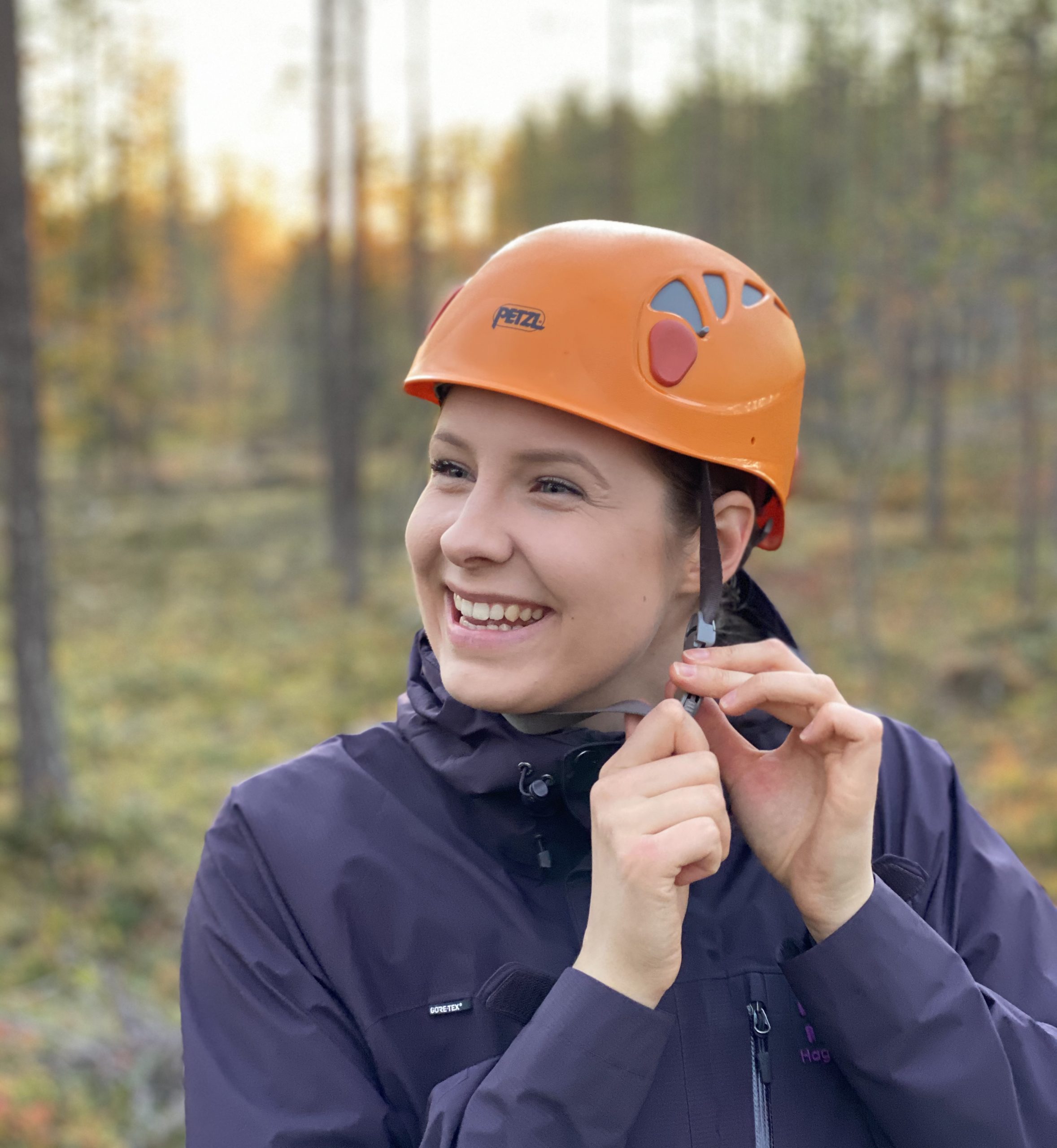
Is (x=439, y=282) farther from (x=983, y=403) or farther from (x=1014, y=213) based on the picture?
(x=1014, y=213)

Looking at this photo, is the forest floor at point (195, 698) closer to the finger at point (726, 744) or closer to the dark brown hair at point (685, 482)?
the finger at point (726, 744)

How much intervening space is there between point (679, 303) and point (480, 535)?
1.77ft

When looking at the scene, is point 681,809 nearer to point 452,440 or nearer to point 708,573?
point 708,573

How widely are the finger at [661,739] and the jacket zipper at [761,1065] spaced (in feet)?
1.30

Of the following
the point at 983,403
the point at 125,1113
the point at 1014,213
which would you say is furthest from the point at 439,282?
the point at 125,1113

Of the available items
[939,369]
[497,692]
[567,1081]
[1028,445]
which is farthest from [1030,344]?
[567,1081]

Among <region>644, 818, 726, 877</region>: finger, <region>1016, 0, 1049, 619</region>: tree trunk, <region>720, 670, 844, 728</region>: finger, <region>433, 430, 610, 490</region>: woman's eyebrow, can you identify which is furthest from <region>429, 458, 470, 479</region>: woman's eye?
<region>1016, 0, 1049, 619</region>: tree trunk

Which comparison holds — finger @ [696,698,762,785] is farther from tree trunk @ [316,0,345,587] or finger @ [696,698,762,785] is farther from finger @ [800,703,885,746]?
tree trunk @ [316,0,345,587]

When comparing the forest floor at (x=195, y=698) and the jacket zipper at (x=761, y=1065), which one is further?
the forest floor at (x=195, y=698)

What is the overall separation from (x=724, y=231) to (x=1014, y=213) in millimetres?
15358

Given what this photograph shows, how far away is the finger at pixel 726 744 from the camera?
6.01ft

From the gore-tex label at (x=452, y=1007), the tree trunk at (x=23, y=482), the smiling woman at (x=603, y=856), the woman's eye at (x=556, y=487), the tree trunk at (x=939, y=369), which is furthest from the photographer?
the tree trunk at (x=939, y=369)

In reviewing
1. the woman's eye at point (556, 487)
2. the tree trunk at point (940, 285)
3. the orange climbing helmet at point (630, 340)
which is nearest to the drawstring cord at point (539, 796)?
the woman's eye at point (556, 487)

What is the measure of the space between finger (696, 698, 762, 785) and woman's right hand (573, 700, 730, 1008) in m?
0.21
